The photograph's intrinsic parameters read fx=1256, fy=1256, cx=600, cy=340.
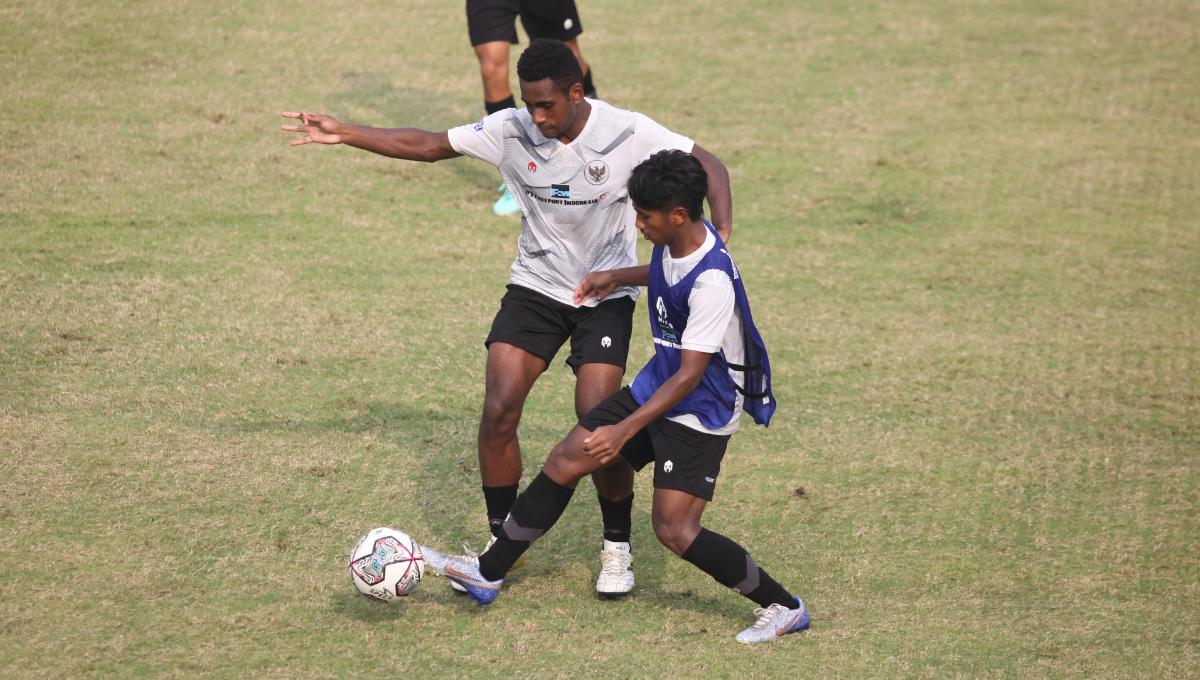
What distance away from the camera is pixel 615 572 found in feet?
18.9

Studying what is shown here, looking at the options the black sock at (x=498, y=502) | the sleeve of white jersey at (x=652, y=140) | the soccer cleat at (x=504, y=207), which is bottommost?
the black sock at (x=498, y=502)

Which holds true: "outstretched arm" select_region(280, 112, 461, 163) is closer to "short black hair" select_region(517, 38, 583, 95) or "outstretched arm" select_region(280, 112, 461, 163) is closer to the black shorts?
"short black hair" select_region(517, 38, 583, 95)

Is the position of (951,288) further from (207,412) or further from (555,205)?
(207,412)

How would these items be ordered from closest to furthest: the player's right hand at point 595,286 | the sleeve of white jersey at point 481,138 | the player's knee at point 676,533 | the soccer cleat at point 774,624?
1. the player's knee at point 676,533
2. the soccer cleat at point 774,624
3. the player's right hand at point 595,286
4. the sleeve of white jersey at point 481,138

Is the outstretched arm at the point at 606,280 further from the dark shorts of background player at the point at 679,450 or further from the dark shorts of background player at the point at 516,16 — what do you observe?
the dark shorts of background player at the point at 516,16

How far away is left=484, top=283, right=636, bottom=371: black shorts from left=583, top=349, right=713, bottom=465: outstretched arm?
29.2 inches

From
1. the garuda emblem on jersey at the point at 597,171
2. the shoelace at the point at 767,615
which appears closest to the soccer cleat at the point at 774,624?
the shoelace at the point at 767,615

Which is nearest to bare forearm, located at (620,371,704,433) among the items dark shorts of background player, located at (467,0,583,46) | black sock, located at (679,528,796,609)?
black sock, located at (679,528,796,609)

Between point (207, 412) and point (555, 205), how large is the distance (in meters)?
2.60

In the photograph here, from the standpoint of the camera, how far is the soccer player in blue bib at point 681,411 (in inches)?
198

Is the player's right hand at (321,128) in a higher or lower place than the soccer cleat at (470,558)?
higher

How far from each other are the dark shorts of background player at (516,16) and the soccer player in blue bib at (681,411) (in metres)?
4.50

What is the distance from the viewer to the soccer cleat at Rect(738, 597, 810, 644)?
5352 millimetres

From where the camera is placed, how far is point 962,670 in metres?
5.18
